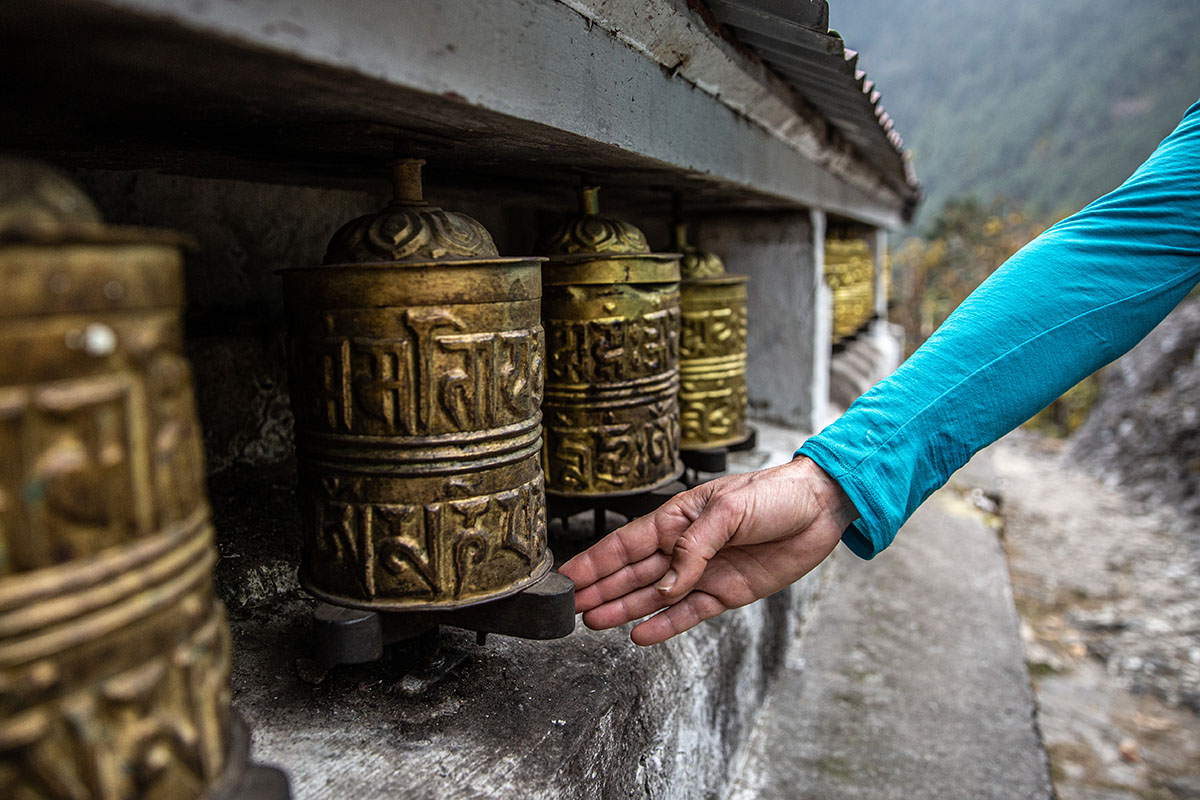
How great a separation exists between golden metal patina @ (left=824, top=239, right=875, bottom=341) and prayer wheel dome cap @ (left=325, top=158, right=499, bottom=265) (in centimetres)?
417

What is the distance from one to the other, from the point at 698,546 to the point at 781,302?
2587mm

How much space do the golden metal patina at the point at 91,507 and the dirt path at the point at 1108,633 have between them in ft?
12.1

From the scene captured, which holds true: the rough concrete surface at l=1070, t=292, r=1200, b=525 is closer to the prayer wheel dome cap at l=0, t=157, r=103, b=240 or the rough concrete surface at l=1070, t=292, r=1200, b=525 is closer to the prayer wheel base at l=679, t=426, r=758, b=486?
the prayer wheel base at l=679, t=426, r=758, b=486

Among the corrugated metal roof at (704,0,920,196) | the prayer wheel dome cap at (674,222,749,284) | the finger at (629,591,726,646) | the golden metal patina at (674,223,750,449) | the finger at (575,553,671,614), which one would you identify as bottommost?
the finger at (629,591,726,646)

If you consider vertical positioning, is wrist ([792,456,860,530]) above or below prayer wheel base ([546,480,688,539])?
above

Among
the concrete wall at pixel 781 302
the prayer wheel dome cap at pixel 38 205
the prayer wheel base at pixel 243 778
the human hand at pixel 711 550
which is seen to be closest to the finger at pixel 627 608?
the human hand at pixel 711 550

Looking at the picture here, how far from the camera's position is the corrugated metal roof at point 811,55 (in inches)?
66.4

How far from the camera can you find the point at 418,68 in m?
0.99

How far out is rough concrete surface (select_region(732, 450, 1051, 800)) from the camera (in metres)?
2.47

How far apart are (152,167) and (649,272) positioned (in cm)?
104

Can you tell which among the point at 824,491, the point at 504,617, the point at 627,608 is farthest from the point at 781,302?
the point at 504,617

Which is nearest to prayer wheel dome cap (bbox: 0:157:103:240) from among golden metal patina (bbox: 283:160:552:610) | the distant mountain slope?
golden metal patina (bbox: 283:160:552:610)

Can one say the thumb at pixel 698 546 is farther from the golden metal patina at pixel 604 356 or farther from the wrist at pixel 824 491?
the golden metal patina at pixel 604 356

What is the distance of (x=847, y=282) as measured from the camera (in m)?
5.59
